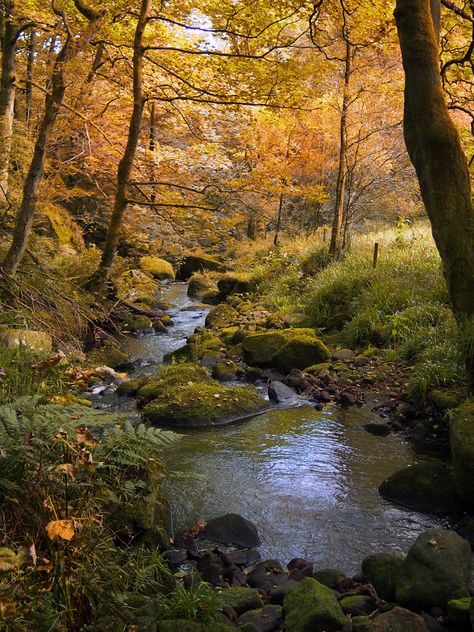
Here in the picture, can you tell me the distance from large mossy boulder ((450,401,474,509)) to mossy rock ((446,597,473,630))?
1.58 m

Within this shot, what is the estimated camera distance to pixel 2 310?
6.24 metres

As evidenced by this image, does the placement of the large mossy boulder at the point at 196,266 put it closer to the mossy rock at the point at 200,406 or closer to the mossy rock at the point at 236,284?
the mossy rock at the point at 236,284

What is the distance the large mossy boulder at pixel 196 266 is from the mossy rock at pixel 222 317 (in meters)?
8.13

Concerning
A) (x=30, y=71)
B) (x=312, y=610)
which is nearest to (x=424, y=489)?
(x=312, y=610)

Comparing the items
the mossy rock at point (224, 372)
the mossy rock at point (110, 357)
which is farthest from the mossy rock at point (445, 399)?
the mossy rock at point (110, 357)

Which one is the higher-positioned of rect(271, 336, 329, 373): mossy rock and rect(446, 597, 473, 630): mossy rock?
rect(271, 336, 329, 373): mossy rock

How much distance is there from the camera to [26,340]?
5.90 meters

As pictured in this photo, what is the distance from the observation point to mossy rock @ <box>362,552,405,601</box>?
335 centimetres

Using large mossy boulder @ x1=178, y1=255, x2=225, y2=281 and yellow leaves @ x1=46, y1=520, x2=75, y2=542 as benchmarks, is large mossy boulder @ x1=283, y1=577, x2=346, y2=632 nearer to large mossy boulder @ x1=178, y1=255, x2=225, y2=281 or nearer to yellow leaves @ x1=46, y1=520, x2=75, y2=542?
yellow leaves @ x1=46, y1=520, x2=75, y2=542

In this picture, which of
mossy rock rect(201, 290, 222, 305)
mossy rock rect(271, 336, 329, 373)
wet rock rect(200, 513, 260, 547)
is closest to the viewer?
wet rock rect(200, 513, 260, 547)

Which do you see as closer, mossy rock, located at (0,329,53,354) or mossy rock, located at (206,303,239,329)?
mossy rock, located at (0,329,53,354)

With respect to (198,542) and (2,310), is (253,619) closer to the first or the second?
(198,542)

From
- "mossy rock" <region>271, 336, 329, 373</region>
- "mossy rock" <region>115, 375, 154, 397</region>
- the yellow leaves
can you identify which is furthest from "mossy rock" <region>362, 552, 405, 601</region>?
"mossy rock" <region>271, 336, 329, 373</region>

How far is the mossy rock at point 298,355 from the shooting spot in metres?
8.95
